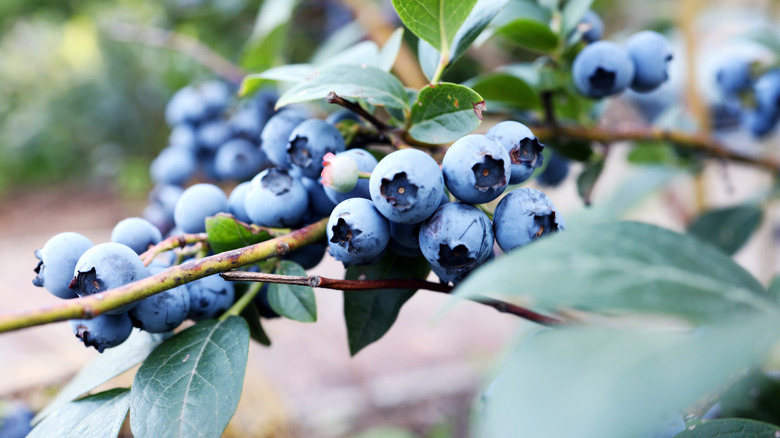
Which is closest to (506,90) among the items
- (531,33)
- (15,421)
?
(531,33)

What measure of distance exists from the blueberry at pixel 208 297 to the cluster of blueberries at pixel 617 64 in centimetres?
45

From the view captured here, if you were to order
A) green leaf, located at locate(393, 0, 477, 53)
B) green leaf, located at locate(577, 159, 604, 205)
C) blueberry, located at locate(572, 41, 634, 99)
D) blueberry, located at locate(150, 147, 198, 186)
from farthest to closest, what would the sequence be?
blueberry, located at locate(150, 147, 198, 186) → green leaf, located at locate(577, 159, 604, 205) → blueberry, located at locate(572, 41, 634, 99) → green leaf, located at locate(393, 0, 477, 53)

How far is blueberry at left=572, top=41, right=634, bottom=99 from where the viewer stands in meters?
0.59

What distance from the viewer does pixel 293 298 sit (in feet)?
1.55

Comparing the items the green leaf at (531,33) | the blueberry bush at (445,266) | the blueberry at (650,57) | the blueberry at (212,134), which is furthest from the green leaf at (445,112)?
the blueberry at (212,134)

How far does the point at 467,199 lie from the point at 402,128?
14cm

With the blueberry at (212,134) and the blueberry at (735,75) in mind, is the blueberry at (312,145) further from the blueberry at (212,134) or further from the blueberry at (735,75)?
the blueberry at (735,75)

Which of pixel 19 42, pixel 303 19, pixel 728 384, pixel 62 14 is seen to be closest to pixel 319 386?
pixel 303 19

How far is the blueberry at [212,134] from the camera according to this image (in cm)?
86

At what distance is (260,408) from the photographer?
1.25m

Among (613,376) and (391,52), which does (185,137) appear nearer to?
(391,52)

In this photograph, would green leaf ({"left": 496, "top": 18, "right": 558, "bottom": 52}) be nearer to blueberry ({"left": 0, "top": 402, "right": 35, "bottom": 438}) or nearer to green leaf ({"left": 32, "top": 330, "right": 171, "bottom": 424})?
green leaf ({"left": 32, "top": 330, "right": 171, "bottom": 424})

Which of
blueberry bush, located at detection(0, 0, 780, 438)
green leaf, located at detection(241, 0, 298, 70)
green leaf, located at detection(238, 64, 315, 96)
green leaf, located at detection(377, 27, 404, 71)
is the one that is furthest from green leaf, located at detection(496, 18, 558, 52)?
green leaf, located at detection(241, 0, 298, 70)

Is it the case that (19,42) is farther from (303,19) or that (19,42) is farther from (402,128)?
(402,128)
